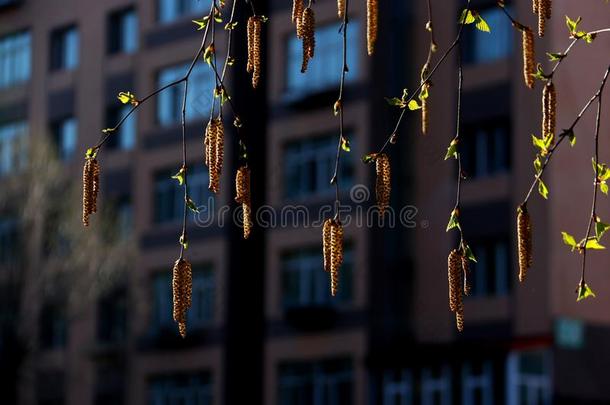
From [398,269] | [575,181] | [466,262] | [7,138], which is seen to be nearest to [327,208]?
[398,269]

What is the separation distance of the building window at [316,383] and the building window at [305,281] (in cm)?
136

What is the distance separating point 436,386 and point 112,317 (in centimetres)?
1061

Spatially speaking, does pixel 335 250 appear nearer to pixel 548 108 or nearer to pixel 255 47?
pixel 255 47

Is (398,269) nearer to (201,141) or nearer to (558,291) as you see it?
(558,291)

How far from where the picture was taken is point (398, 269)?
1350 inches

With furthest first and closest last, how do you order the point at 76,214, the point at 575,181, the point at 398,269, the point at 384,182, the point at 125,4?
1. the point at 125,4
2. the point at 76,214
3. the point at 398,269
4. the point at 575,181
5. the point at 384,182

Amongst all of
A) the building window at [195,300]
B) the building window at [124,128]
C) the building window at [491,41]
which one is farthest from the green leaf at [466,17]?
the building window at [124,128]

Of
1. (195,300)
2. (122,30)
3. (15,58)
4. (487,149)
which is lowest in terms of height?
(195,300)

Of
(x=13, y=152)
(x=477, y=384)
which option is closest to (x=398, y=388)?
(x=477, y=384)

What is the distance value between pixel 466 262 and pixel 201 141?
33771 millimetres

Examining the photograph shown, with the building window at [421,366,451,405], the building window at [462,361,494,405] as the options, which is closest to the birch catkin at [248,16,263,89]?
the building window at [462,361,494,405]

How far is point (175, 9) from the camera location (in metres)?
41.2

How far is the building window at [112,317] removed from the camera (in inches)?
1619

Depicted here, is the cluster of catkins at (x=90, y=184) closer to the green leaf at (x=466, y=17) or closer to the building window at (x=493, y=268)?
the green leaf at (x=466, y=17)
